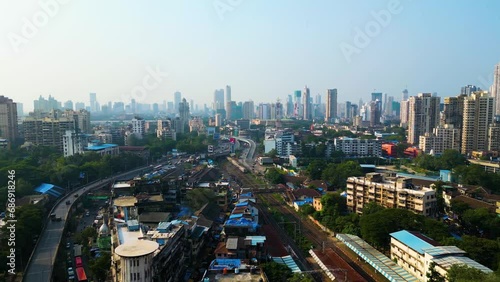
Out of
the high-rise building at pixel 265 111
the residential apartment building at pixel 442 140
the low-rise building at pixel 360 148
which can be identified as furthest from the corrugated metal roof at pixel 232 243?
the high-rise building at pixel 265 111

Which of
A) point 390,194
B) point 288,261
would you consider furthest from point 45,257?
point 390,194

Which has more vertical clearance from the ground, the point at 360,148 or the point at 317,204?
the point at 360,148

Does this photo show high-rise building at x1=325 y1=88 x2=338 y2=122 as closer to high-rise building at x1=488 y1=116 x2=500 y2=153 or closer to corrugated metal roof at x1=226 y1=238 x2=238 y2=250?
high-rise building at x1=488 y1=116 x2=500 y2=153

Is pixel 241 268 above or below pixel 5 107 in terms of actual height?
below

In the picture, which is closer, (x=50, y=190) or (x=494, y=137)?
(x=50, y=190)

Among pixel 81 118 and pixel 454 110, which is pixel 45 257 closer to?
pixel 454 110

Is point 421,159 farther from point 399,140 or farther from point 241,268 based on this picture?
point 241,268

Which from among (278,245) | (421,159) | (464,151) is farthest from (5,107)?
(464,151)
